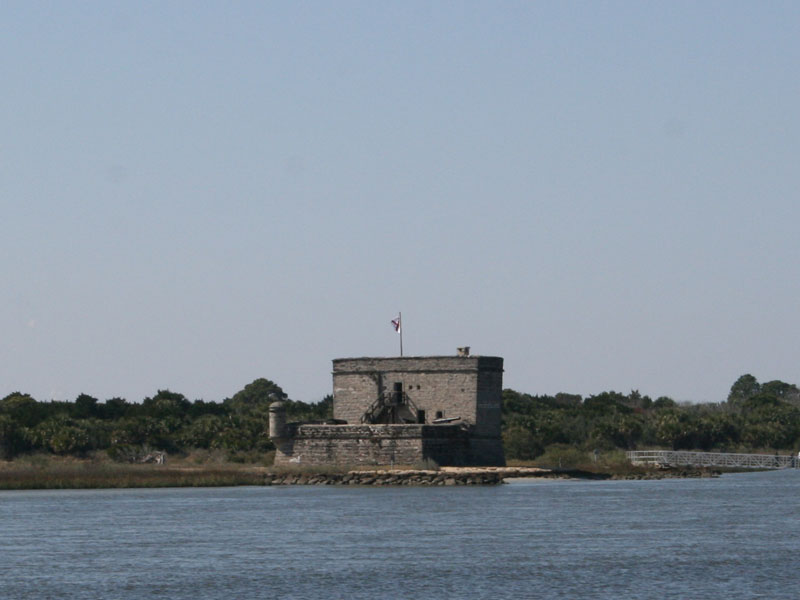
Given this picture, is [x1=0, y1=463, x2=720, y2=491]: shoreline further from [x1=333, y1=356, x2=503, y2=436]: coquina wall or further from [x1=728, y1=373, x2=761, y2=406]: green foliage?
[x1=728, y1=373, x2=761, y2=406]: green foliage

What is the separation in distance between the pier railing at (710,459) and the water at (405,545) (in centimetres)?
2143

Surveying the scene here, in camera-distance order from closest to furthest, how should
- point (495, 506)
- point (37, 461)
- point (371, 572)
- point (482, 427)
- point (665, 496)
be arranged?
point (371, 572) < point (495, 506) < point (665, 496) < point (482, 427) < point (37, 461)

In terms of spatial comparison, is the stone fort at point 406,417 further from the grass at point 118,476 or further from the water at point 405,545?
the water at point 405,545

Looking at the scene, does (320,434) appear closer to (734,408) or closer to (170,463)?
(170,463)

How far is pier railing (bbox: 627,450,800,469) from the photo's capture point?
93812mm

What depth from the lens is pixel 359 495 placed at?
7106cm

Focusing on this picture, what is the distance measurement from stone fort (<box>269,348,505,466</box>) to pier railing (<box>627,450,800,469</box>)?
1429cm

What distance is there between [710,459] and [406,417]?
24.5m

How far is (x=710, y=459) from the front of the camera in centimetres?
9738

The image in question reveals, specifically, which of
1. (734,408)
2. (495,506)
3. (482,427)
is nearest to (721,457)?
(482,427)

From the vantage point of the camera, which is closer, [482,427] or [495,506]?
[495,506]

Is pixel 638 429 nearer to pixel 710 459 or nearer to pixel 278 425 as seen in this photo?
pixel 710 459

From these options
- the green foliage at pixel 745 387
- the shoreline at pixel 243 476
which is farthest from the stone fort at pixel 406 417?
the green foliage at pixel 745 387

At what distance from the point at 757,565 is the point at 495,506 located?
21545 mm
